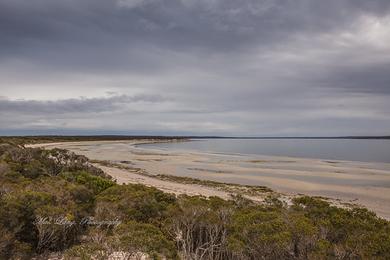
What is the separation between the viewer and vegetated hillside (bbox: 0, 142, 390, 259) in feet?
29.3

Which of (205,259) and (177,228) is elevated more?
(177,228)

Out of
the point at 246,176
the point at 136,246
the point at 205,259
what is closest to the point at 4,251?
the point at 136,246

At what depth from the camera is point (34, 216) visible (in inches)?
457

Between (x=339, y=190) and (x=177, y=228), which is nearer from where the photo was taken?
(x=177, y=228)

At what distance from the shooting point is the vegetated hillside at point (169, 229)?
8922mm

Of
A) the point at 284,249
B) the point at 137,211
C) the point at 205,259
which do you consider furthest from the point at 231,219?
the point at 137,211

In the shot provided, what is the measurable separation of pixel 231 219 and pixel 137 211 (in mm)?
3615

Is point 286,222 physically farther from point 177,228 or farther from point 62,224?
point 62,224

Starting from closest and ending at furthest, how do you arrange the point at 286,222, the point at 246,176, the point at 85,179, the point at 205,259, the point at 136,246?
the point at 136,246
the point at 286,222
the point at 205,259
the point at 85,179
the point at 246,176

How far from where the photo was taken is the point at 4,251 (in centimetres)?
1009

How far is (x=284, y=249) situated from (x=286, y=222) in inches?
39.6

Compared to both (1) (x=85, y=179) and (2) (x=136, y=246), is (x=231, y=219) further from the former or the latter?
(1) (x=85, y=179)

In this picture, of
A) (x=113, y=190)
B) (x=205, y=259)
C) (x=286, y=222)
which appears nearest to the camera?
(x=286, y=222)

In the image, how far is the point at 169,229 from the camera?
1199 centimetres
